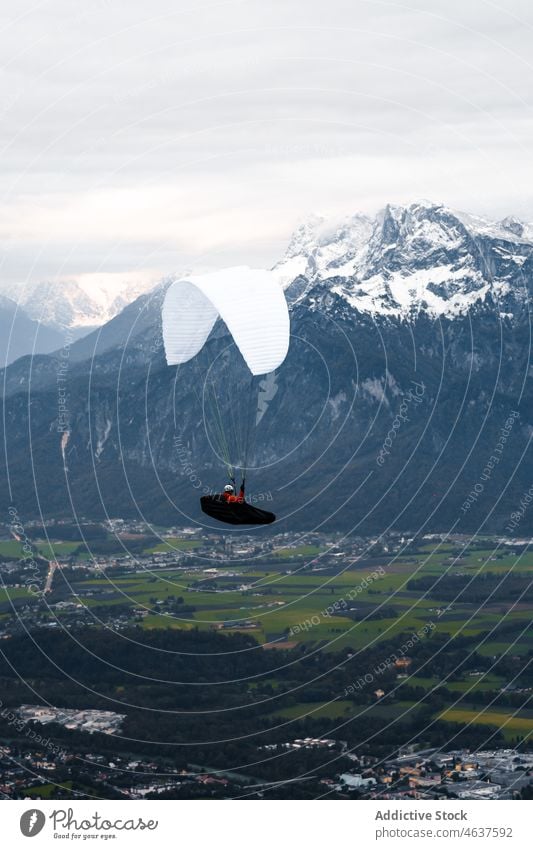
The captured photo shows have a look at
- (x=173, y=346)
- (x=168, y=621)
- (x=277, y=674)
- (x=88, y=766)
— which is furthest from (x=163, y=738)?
(x=173, y=346)

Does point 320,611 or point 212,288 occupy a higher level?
point 212,288

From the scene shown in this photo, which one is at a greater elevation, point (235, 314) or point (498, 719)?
point (235, 314)

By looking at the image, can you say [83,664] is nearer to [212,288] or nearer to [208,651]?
[208,651]

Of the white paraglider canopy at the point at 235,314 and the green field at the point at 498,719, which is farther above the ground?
the white paraglider canopy at the point at 235,314

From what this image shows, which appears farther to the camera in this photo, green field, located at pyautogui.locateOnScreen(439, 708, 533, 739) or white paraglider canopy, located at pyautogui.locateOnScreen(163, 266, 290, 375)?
green field, located at pyautogui.locateOnScreen(439, 708, 533, 739)

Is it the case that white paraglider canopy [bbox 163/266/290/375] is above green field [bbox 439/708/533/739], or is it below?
above

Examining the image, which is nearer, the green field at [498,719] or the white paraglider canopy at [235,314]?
the white paraglider canopy at [235,314]

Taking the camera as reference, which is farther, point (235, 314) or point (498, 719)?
point (498, 719)

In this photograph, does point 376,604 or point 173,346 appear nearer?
point 173,346
